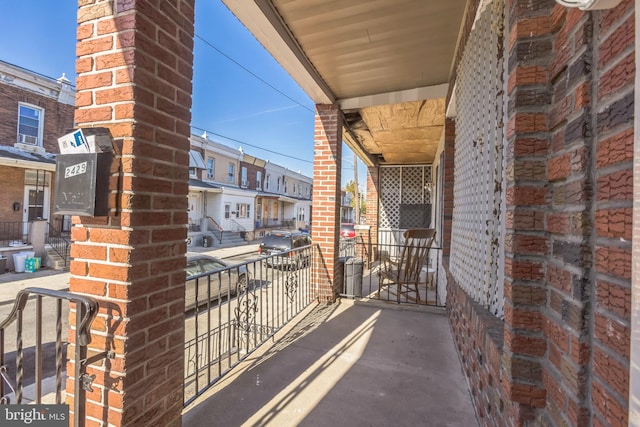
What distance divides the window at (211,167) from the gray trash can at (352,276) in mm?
16702

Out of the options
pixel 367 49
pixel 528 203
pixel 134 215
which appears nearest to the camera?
pixel 528 203

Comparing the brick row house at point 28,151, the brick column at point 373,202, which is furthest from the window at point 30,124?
the brick column at point 373,202

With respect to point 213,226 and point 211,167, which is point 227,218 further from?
point 211,167

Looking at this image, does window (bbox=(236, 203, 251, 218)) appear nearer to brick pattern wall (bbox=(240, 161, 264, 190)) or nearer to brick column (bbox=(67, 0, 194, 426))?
A: brick pattern wall (bbox=(240, 161, 264, 190))

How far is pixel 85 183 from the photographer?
1.31 metres

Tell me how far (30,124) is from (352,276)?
13718 mm

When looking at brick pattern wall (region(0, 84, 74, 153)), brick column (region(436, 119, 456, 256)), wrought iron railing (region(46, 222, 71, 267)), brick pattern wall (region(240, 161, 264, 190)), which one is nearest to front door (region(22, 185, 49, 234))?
wrought iron railing (region(46, 222, 71, 267))

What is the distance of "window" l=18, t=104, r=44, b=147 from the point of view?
1061cm

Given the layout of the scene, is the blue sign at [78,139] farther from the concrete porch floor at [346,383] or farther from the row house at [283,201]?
the row house at [283,201]

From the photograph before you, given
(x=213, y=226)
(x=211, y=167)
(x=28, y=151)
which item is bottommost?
(x=213, y=226)

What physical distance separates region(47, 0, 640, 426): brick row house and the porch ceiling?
0.07 feet

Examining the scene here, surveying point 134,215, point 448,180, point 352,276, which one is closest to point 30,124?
point 352,276

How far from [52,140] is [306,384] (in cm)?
1459

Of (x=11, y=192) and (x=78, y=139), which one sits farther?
(x=11, y=192)
